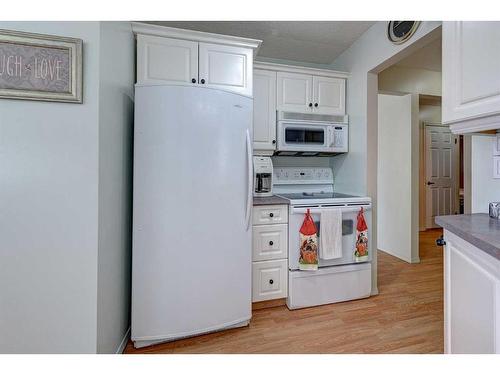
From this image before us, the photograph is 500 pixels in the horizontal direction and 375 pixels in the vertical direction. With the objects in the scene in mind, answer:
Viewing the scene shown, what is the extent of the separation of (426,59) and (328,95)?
1521 millimetres

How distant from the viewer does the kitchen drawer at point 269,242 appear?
2.01m

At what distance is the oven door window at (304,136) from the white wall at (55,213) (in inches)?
63.4

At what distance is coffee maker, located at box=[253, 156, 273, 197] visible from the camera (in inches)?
91.6

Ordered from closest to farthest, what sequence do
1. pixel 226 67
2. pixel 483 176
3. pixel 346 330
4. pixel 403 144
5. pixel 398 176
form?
pixel 483 176, pixel 346 330, pixel 226 67, pixel 403 144, pixel 398 176

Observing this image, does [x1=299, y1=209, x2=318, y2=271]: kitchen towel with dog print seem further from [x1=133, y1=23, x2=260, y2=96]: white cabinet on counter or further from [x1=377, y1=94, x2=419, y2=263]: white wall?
[x1=377, y1=94, x2=419, y2=263]: white wall

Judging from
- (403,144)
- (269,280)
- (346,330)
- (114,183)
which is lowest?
(346,330)

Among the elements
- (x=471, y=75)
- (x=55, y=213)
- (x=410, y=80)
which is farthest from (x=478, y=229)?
(x=410, y=80)

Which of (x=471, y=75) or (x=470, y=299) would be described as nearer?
(x=470, y=299)

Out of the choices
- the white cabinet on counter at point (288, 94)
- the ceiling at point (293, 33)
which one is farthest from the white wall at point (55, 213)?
the white cabinet on counter at point (288, 94)

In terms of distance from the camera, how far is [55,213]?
116 centimetres

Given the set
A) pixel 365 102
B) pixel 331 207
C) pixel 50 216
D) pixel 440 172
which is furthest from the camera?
pixel 440 172

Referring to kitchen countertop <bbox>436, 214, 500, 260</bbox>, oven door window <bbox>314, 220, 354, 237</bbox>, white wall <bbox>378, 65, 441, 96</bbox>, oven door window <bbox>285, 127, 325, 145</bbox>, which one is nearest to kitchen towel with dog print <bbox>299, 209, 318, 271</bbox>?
oven door window <bbox>314, 220, 354, 237</bbox>

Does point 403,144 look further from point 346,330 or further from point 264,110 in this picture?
point 346,330

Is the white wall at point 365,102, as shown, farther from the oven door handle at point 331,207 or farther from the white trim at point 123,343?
the white trim at point 123,343
